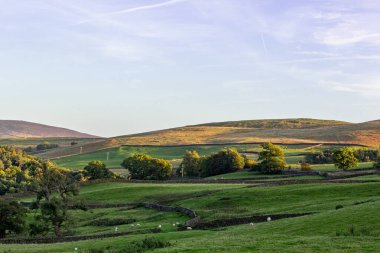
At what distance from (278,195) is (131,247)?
40.4m

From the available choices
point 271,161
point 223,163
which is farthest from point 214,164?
point 271,161

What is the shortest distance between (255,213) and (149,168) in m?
77.9

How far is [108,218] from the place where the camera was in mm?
68125

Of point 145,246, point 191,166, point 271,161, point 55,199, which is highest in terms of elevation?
point 271,161

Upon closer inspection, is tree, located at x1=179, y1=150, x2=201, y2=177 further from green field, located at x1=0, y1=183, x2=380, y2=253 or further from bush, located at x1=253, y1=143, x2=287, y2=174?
green field, located at x1=0, y1=183, x2=380, y2=253

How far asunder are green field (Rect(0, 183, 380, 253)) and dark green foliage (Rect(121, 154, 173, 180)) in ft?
69.9

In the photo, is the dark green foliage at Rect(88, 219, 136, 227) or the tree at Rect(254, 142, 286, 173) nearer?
the dark green foliage at Rect(88, 219, 136, 227)

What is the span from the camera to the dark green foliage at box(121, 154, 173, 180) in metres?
130

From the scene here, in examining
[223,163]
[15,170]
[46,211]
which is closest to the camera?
[46,211]

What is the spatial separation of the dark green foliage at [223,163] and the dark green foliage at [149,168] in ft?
35.9

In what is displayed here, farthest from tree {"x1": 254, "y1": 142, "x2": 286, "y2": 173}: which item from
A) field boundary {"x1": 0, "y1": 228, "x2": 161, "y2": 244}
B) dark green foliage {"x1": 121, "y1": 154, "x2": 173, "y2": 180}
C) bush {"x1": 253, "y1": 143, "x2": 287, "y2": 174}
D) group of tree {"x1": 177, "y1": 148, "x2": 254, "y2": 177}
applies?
field boundary {"x1": 0, "y1": 228, "x2": 161, "y2": 244}

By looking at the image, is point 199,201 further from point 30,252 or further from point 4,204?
point 30,252

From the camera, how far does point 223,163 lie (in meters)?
134

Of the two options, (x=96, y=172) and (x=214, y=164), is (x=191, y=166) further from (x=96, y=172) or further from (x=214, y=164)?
(x=96, y=172)
